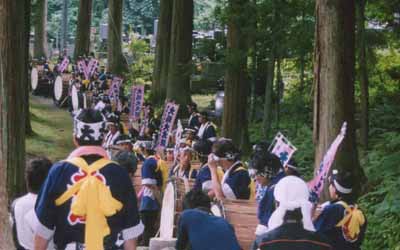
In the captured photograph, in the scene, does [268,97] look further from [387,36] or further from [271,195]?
[271,195]

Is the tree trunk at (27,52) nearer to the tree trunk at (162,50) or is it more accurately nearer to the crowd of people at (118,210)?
the crowd of people at (118,210)

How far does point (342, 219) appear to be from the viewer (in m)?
6.84

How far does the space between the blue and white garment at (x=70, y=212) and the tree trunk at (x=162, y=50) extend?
2442 centimetres

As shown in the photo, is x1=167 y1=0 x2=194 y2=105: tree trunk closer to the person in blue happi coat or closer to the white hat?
the person in blue happi coat

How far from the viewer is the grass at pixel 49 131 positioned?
74.8 feet

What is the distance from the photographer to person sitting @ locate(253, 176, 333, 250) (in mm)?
A: 5480

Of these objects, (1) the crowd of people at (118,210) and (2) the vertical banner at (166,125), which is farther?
(2) the vertical banner at (166,125)

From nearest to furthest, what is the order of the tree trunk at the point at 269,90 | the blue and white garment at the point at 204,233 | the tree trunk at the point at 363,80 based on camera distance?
the blue and white garment at the point at 204,233, the tree trunk at the point at 363,80, the tree trunk at the point at 269,90

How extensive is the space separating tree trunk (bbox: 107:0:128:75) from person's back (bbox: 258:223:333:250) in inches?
1229

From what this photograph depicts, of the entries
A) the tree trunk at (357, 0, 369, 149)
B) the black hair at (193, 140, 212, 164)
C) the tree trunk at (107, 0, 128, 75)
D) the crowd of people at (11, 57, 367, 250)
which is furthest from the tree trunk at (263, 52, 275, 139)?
the tree trunk at (107, 0, 128, 75)

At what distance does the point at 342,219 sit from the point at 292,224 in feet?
4.49

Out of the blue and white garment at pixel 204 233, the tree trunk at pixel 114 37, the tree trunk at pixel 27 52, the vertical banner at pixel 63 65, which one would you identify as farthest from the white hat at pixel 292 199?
the tree trunk at pixel 114 37

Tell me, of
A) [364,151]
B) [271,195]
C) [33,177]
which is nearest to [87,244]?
[33,177]

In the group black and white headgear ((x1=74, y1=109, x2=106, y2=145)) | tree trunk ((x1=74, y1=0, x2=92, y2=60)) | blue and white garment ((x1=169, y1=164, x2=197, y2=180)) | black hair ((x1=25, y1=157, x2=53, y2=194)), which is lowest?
blue and white garment ((x1=169, y1=164, x2=197, y2=180))
